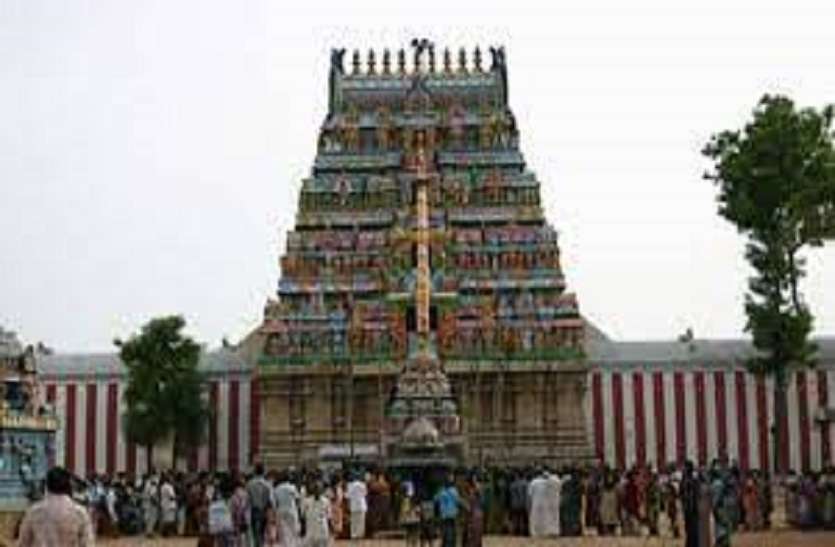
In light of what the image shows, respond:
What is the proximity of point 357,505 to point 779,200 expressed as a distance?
18.0 metres

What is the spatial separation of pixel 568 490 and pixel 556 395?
18.2 meters

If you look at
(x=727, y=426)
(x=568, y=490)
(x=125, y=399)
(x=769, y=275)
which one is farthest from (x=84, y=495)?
(x=727, y=426)

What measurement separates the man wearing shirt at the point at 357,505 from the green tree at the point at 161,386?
17722 mm

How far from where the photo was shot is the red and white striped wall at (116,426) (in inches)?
2147

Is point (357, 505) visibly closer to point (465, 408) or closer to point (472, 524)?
point (472, 524)

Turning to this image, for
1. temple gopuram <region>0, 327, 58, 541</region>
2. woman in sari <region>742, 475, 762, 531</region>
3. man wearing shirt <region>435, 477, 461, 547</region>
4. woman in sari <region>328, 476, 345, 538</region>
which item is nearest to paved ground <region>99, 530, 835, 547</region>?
woman in sari <region>328, 476, 345, 538</region>

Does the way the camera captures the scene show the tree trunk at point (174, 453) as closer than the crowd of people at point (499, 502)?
No

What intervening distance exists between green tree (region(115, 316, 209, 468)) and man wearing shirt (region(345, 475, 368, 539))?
698 inches

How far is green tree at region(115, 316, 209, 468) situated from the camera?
50.1 meters

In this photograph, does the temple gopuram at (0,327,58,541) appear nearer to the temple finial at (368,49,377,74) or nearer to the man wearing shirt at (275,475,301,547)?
the man wearing shirt at (275,475,301,547)

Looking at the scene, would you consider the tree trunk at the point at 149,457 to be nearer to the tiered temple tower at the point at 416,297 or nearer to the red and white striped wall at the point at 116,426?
the red and white striped wall at the point at 116,426

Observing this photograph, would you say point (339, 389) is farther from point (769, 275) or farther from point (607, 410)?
point (769, 275)

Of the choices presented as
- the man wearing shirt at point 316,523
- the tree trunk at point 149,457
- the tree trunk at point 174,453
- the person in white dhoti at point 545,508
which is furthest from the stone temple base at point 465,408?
the man wearing shirt at point 316,523

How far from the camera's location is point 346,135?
57625 mm
